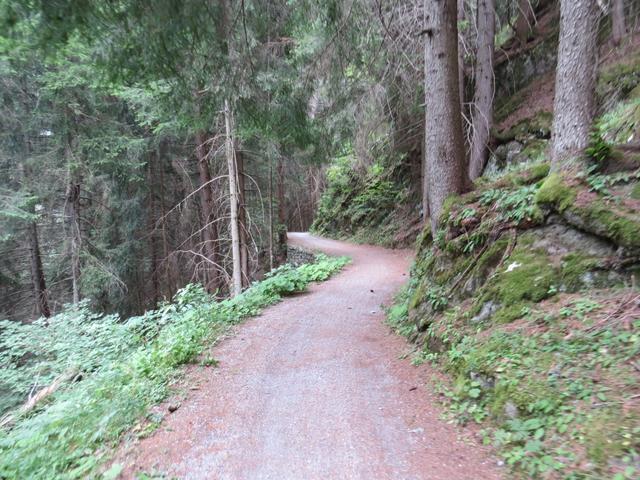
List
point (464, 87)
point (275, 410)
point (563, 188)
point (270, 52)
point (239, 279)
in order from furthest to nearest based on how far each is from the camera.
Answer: point (464, 87) → point (239, 279) → point (270, 52) → point (563, 188) → point (275, 410)

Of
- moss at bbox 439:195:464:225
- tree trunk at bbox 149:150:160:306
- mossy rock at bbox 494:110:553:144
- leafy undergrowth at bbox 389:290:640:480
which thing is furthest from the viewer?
tree trunk at bbox 149:150:160:306

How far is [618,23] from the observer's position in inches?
347

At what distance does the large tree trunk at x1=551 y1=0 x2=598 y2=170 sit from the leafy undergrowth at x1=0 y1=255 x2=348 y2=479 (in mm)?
6015

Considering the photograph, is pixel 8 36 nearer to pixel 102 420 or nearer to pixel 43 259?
pixel 102 420

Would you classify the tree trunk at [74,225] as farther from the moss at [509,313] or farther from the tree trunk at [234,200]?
the moss at [509,313]

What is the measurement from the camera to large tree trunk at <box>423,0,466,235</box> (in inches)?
265

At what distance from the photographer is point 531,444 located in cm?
283

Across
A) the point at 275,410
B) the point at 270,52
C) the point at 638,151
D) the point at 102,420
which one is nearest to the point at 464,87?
the point at 270,52

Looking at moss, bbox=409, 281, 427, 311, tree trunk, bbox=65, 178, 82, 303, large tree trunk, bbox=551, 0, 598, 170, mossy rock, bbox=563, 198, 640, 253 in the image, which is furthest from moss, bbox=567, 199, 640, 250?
tree trunk, bbox=65, 178, 82, 303

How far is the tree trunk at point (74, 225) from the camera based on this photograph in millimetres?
12930

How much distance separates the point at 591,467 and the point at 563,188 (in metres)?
3.31

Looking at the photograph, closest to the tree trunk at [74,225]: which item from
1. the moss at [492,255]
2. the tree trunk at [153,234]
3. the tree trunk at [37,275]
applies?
the tree trunk at [37,275]

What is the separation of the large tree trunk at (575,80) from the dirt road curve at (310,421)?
11.9ft

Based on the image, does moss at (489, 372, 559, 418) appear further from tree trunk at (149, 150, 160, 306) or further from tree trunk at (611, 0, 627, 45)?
tree trunk at (149, 150, 160, 306)
